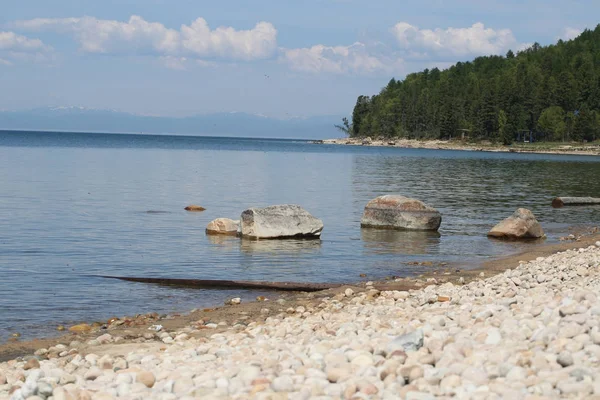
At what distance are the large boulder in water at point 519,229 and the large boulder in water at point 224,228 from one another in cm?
961

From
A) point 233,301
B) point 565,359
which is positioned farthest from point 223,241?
point 565,359

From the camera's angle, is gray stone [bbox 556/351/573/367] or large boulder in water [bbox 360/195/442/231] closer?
gray stone [bbox 556/351/573/367]

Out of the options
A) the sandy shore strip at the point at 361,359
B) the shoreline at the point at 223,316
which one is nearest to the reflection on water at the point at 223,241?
the shoreline at the point at 223,316

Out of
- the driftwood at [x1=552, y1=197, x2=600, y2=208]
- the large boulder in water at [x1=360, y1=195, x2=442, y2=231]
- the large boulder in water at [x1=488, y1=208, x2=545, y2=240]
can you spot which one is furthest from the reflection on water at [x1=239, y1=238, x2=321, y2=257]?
the driftwood at [x1=552, y1=197, x2=600, y2=208]

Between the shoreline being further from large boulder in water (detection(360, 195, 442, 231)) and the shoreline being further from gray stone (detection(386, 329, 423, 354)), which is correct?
large boulder in water (detection(360, 195, 442, 231))

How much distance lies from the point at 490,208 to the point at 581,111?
496 feet

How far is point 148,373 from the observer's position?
825cm

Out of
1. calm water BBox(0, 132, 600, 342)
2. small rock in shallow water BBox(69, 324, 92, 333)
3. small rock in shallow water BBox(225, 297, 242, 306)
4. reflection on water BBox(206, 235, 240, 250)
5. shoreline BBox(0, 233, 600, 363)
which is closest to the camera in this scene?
shoreline BBox(0, 233, 600, 363)

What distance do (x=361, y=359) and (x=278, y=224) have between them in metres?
17.8

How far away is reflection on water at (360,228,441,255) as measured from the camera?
24.7 metres

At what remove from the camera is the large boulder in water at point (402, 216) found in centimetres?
2877

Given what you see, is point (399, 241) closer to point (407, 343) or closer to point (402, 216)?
point (402, 216)

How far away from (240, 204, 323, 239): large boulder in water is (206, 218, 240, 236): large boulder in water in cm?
92

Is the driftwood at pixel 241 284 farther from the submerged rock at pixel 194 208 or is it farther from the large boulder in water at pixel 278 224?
the submerged rock at pixel 194 208
